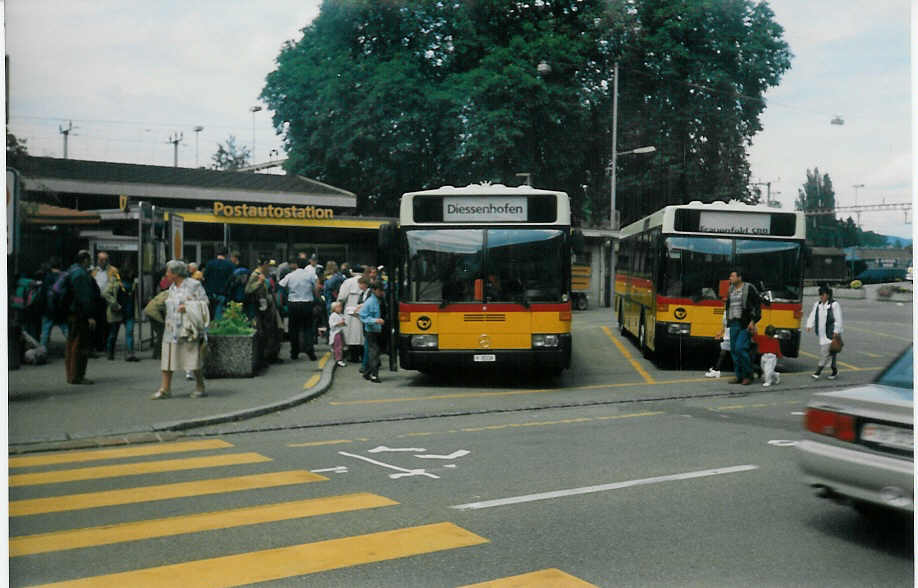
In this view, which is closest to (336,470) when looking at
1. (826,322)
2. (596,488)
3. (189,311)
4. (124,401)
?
(596,488)

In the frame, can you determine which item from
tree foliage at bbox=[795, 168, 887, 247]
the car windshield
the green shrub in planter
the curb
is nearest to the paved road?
the curb

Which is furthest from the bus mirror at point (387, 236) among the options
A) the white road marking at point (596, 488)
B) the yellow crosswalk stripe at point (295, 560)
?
the yellow crosswalk stripe at point (295, 560)

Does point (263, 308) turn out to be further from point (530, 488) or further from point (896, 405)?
point (896, 405)

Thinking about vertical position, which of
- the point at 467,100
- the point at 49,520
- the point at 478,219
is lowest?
the point at 49,520

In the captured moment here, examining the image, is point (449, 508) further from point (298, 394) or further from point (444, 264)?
point (444, 264)

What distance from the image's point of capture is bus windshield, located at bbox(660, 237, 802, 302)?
1519cm

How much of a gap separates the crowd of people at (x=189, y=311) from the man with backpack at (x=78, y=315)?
12mm

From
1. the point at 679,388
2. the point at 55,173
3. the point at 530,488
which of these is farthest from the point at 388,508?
the point at 679,388

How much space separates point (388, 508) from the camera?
20.9 feet

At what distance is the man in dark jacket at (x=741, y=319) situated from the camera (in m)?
14.2

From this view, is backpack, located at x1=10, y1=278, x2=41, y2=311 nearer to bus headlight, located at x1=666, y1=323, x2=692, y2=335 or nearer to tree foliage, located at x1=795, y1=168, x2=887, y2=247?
tree foliage, located at x1=795, y1=168, x2=887, y2=247

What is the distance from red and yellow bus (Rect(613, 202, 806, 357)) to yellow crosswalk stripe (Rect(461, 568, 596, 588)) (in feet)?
35.2

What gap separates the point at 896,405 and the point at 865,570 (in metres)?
0.87

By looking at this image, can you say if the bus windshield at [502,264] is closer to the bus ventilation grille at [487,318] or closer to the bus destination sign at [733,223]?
the bus ventilation grille at [487,318]
